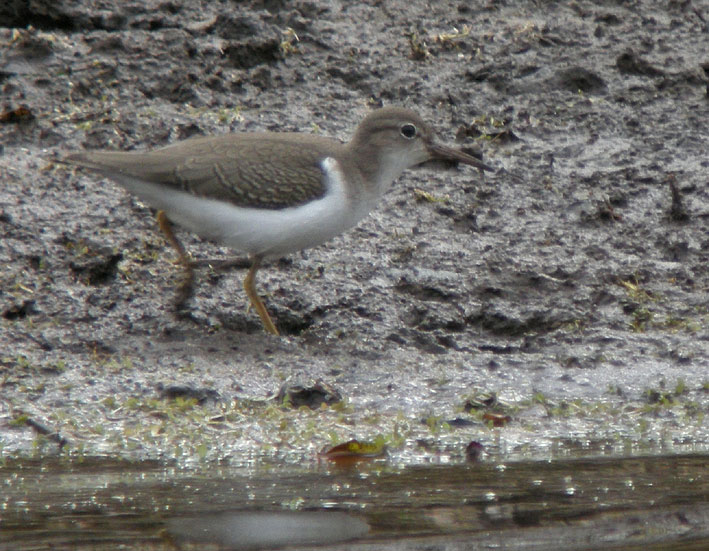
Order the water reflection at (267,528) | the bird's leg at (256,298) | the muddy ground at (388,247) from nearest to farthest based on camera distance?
the water reflection at (267,528), the muddy ground at (388,247), the bird's leg at (256,298)

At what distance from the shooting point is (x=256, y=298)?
6.50 metres

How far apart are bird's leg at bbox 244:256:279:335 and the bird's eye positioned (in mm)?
1166

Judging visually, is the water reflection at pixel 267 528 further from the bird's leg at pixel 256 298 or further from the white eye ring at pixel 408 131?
the white eye ring at pixel 408 131

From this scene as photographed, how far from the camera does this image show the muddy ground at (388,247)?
559 centimetres

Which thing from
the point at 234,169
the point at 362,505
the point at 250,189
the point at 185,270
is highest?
the point at 234,169

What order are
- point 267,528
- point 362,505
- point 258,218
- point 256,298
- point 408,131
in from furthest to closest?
point 408,131 → point 256,298 → point 258,218 → point 362,505 → point 267,528

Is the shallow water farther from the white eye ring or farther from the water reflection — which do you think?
the white eye ring

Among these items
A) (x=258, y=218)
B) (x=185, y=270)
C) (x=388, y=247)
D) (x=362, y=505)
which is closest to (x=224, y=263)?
(x=185, y=270)

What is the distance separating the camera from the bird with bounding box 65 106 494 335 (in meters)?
6.25

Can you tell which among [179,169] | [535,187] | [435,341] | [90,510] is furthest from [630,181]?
[90,510]

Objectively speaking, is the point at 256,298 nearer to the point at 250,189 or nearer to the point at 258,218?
the point at 258,218

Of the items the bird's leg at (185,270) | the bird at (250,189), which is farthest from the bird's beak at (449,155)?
the bird's leg at (185,270)

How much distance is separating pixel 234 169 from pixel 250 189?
0.45ft

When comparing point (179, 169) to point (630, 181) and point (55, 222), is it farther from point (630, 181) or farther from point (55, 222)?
point (630, 181)
